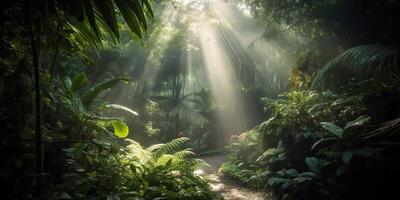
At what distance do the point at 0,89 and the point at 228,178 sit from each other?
6.50 meters

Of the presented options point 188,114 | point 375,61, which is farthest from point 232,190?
point 188,114

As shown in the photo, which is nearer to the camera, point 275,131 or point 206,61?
point 275,131

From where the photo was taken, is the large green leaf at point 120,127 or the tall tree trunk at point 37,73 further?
the large green leaf at point 120,127

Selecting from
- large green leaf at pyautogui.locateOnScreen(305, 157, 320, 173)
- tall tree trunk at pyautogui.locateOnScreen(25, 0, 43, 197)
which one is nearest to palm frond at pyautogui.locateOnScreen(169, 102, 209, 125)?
large green leaf at pyautogui.locateOnScreen(305, 157, 320, 173)

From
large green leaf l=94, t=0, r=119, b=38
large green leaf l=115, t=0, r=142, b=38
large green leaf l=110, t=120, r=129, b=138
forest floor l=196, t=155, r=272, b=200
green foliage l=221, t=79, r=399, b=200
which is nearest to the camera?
large green leaf l=94, t=0, r=119, b=38

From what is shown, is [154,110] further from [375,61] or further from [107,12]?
[107,12]

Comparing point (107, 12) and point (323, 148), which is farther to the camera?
point (323, 148)

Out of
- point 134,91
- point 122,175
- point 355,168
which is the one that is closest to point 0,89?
point 122,175

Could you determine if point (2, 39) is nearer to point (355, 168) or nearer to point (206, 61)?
point (355, 168)

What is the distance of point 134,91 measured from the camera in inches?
571

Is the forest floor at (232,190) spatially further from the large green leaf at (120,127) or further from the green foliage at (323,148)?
the large green leaf at (120,127)

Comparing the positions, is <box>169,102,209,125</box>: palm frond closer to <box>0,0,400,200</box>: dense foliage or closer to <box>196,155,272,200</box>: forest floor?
<box>0,0,400,200</box>: dense foliage

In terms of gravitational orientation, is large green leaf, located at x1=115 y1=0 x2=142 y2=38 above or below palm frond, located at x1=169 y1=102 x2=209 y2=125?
above

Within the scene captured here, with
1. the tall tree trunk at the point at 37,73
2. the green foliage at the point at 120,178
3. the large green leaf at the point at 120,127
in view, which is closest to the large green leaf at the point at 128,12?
the tall tree trunk at the point at 37,73
